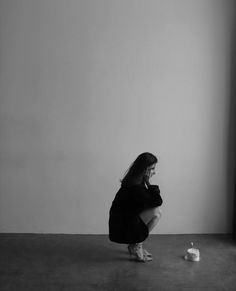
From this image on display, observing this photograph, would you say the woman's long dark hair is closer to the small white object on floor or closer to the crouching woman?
the crouching woman

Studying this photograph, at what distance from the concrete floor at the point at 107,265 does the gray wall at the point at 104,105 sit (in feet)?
0.85

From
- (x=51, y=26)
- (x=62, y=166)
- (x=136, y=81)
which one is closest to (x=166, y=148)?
(x=136, y=81)

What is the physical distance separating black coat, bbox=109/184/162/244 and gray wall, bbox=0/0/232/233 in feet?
1.98

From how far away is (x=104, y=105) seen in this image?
3.53 m

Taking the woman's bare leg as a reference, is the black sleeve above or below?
above

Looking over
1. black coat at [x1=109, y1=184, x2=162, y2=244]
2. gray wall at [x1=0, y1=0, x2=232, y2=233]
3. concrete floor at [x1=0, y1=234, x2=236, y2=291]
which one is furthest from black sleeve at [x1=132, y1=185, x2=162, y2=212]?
gray wall at [x1=0, y1=0, x2=232, y2=233]

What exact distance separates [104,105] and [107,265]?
137cm

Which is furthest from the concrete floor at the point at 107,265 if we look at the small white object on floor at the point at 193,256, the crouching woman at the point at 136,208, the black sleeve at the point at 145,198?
the black sleeve at the point at 145,198

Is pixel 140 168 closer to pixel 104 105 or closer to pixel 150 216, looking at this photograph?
pixel 150 216

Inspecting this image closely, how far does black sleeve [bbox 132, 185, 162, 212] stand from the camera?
2.95m

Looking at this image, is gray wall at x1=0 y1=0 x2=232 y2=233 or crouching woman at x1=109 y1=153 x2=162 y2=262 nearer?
crouching woman at x1=109 y1=153 x2=162 y2=262

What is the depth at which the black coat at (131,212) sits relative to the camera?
9.72 ft

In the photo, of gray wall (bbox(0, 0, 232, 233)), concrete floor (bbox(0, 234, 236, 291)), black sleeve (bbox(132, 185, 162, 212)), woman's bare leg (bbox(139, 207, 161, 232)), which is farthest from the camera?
gray wall (bbox(0, 0, 232, 233))

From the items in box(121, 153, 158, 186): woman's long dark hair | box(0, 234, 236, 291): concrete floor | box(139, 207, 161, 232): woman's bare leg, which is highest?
box(121, 153, 158, 186): woman's long dark hair
